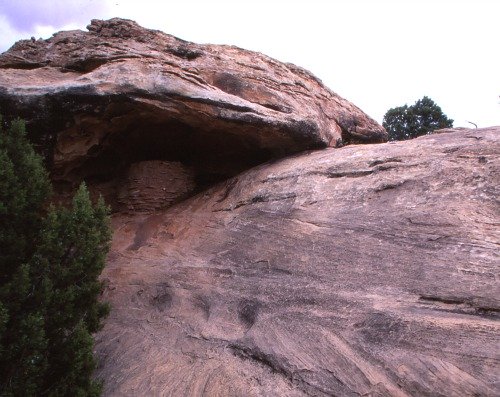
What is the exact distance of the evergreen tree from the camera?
82.1 ft

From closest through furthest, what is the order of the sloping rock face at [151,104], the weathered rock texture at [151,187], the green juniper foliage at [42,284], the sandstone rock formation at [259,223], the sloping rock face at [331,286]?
the sloping rock face at [331,286] < the sandstone rock formation at [259,223] < the green juniper foliage at [42,284] < the sloping rock face at [151,104] < the weathered rock texture at [151,187]

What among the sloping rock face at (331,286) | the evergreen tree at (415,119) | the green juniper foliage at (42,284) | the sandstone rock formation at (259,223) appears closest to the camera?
the sloping rock face at (331,286)

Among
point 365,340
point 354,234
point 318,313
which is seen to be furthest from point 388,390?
point 354,234

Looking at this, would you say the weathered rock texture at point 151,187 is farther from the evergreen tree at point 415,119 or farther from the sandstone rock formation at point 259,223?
the evergreen tree at point 415,119

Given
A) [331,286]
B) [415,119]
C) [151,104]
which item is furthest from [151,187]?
[415,119]

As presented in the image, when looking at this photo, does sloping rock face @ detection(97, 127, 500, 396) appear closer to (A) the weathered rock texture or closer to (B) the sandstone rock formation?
(B) the sandstone rock formation

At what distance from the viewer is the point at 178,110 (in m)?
7.75

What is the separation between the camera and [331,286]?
531cm

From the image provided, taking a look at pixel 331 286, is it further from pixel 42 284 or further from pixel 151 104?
pixel 151 104

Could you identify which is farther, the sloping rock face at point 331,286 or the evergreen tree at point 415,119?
the evergreen tree at point 415,119

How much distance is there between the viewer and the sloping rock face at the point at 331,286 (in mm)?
4254

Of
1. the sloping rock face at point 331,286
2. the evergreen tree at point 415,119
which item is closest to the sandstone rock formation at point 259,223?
the sloping rock face at point 331,286

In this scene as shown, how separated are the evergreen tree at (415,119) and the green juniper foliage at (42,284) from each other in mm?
23124

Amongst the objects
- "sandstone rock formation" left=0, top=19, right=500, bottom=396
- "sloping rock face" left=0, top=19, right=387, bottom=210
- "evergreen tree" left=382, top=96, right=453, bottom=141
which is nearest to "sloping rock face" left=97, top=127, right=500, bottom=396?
"sandstone rock formation" left=0, top=19, right=500, bottom=396
